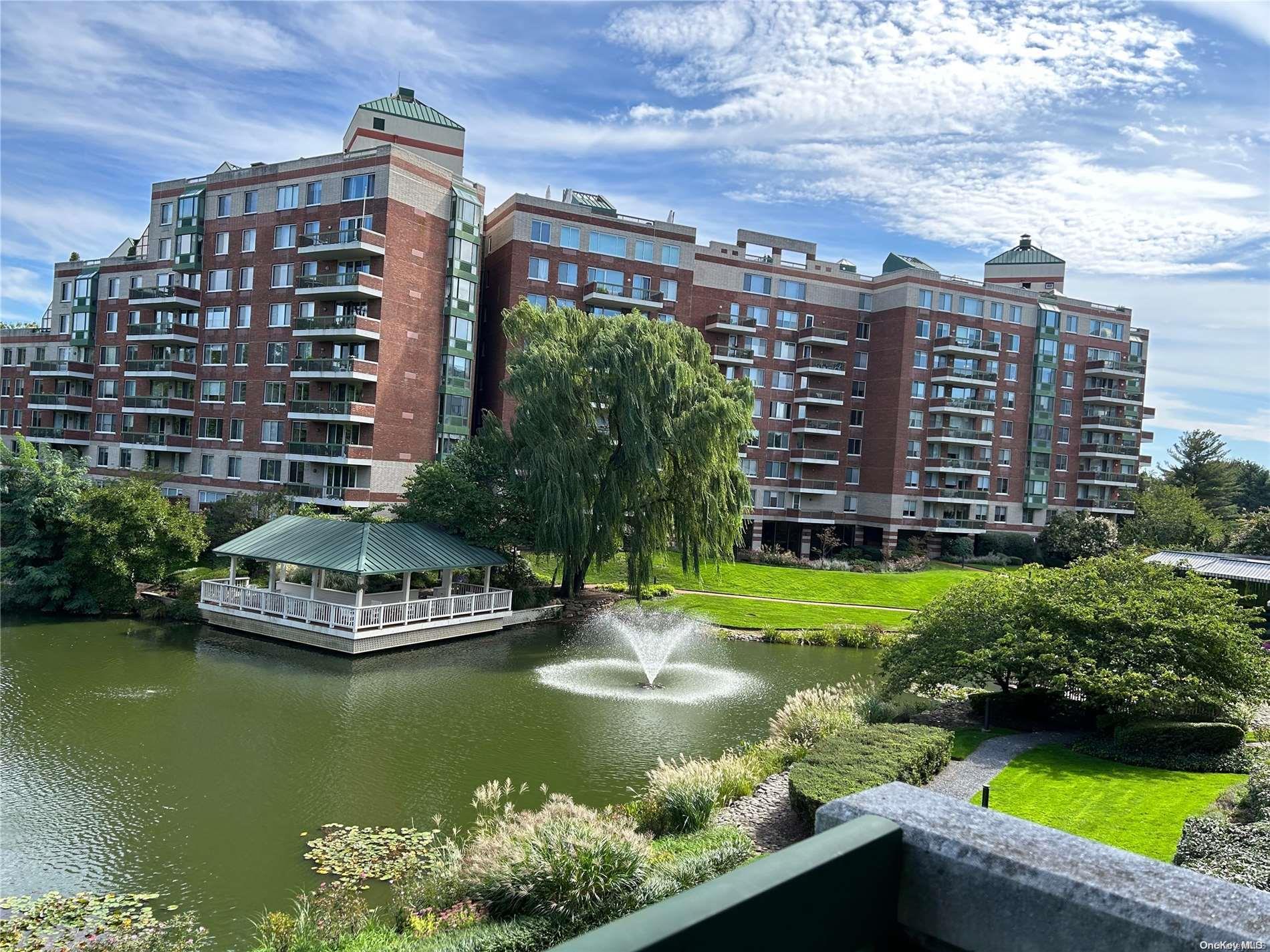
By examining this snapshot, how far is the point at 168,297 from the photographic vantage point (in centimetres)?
4912

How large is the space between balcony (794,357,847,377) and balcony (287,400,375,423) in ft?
93.8

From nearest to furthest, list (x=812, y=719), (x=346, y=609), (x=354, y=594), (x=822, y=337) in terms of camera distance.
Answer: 1. (x=812, y=719)
2. (x=346, y=609)
3. (x=354, y=594)
4. (x=822, y=337)

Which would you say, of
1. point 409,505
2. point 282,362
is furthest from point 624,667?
point 282,362

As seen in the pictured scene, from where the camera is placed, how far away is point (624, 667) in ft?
87.0

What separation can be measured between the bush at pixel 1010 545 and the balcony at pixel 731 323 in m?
22.0

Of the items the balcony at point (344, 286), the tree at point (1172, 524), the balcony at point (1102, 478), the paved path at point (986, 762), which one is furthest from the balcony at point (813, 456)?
the paved path at point (986, 762)

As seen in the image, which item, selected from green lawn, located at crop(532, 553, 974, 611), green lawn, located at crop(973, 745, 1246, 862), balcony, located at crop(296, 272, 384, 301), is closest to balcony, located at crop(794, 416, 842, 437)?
green lawn, located at crop(532, 553, 974, 611)

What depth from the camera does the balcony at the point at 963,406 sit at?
58062 millimetres

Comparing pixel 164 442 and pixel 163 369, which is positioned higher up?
pixel 163 369

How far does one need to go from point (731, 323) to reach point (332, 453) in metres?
26.4

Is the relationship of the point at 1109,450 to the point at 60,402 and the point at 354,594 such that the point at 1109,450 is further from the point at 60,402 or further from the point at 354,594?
the point at 60,402

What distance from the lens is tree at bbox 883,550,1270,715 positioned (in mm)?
17438

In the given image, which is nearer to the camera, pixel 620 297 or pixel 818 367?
pixel 620 297

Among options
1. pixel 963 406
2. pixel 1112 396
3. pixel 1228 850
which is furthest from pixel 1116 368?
pixel 1228 850
